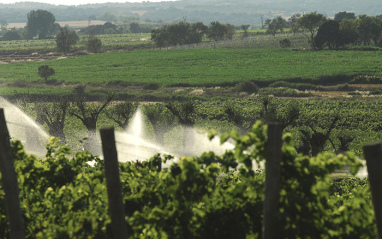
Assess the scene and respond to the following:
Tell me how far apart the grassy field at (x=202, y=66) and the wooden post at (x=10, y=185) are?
66658 millimetres

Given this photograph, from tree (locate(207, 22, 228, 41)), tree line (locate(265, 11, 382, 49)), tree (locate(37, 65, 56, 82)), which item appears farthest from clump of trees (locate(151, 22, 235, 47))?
tree (locate(37, 65, 56, 82))

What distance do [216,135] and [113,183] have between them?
230cm

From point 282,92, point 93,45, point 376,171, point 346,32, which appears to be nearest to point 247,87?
point 282,92

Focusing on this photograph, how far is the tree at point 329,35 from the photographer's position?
106625mm

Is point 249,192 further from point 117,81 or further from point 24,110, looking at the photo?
point 117,81

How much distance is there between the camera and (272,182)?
21.7 ft

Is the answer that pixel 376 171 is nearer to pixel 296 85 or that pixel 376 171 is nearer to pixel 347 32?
pixel 296 85

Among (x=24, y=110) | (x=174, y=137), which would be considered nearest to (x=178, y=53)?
(x=24, y=110)

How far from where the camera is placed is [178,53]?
113m

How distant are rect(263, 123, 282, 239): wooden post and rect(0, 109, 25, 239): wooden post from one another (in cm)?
370

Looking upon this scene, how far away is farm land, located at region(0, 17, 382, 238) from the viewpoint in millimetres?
6977

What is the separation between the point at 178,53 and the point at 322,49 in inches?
1237

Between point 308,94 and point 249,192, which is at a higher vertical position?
point 249,192

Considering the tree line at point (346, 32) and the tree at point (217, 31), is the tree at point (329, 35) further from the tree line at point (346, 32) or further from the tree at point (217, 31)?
the tree at point (217, 31)
